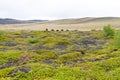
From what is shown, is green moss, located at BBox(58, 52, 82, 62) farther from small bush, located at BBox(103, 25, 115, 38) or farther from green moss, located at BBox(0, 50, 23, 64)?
small bush, located at BBox(103, 25, 115, 38)

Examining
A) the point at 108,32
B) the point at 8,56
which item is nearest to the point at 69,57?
the point at 8,56

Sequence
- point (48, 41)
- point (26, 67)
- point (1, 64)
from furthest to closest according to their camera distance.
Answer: point (48, 41)
point (1, 64)
point (26, 67)

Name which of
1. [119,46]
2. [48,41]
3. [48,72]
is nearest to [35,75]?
[48,72]

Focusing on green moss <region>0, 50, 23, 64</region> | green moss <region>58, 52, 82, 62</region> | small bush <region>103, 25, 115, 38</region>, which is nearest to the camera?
green moss <region>58, 52, 82, 62</region>

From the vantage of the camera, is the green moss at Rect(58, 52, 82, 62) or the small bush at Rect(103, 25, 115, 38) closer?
the green moss at Rect(58, 52, 82, 62)

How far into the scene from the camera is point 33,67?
19.2m

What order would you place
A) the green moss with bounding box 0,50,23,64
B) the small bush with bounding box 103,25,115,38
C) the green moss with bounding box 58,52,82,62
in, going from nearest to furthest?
the green moss with bounding box 58,52,82,62
the green moss with bounding box 0,50,23,64
the small bush with bounding box 103,25,115,38

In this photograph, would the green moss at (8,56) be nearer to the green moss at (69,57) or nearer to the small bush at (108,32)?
the green moss at (69,57)

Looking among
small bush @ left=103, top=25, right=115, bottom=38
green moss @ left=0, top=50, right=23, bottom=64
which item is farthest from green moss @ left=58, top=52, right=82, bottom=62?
small bush @ left=103, top=25, right=115, bottom=38

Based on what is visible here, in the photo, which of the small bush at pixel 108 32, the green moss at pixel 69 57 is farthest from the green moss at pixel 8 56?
the small bush at pixel 108 32

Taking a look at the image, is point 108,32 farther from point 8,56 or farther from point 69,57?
point 8,56

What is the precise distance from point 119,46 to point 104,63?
1271cm

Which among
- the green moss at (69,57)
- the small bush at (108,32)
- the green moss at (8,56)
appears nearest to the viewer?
the green moss at (69,57)

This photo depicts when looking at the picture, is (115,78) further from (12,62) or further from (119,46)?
(119,46)
